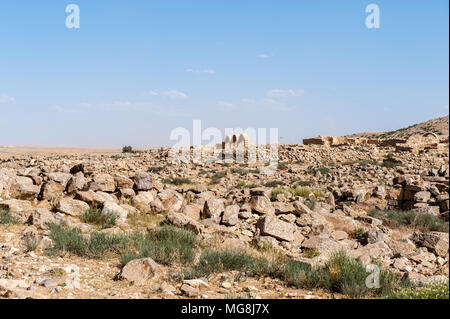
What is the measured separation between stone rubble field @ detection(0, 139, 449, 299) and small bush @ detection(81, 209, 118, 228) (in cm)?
3

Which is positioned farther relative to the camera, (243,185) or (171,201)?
(243,185)

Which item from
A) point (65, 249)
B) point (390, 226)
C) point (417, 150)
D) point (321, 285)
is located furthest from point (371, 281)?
point (417, 150)

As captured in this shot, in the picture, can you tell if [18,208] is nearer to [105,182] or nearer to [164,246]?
[105,182]

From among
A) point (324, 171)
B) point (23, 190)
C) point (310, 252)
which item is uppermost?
point (23, 190)

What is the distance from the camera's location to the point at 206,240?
7.61 meters

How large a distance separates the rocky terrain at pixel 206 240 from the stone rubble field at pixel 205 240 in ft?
0.08

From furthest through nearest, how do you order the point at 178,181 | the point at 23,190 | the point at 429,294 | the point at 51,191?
the point at 178,181
the point at 51,191
the point at 23,190
the point at 429,294

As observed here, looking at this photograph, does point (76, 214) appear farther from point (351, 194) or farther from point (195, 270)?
point (351, 194)

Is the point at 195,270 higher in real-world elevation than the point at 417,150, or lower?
lower

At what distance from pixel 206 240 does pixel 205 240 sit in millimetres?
20

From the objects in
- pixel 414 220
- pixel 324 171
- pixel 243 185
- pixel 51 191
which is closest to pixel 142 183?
pixel 51 191

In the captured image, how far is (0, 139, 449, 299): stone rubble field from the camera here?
5074mm
